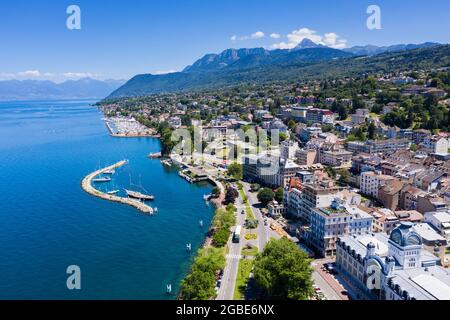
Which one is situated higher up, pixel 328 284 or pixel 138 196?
pixel 138 196

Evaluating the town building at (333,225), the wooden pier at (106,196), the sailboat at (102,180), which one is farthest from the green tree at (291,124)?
the town building at (333,225)

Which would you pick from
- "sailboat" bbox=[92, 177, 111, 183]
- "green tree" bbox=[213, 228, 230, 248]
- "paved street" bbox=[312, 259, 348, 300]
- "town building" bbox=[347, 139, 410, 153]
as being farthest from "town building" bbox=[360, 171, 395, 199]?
"sailboat" bbox=[92, 177, 111, 183]

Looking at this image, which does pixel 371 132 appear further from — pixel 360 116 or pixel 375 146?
pixel 360 116

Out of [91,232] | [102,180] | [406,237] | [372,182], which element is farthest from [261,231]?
[102,180]
